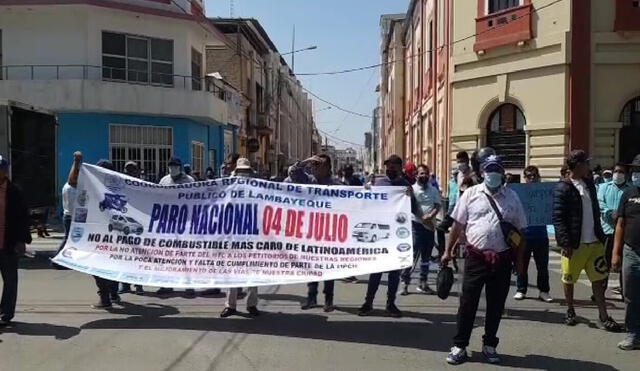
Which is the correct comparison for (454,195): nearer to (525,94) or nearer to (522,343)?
(522,343)

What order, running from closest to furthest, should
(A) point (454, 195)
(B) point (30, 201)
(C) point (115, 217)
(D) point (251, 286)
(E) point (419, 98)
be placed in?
(D) point (251, 286) < (C) point (115, 217) < (A) point (454, 195) < (B) point (30, 201) < (E) point (419, 98)

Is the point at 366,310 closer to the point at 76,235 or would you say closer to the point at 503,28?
the point at 76,235

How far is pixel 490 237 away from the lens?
644cm

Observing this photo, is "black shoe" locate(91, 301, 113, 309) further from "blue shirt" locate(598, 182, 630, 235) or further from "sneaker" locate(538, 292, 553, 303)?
"blue shirt" locate(598, 182, 630, 235)

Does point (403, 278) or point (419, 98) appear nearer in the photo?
point (403, 278)

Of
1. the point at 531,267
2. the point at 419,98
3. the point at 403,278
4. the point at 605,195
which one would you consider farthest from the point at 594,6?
the point at 419,98

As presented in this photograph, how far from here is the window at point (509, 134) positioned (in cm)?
2125

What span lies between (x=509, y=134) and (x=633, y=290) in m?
15.3

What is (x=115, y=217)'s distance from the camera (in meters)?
8.39

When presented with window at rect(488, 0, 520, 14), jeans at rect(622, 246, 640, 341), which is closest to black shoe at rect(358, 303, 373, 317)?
jeans at rect(622, 246, 640, 341)

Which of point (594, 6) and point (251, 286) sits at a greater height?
point (594, 6)

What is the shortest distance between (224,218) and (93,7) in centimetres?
1840

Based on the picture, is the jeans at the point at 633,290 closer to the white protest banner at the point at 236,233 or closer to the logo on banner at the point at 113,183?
the white protest banner at the point at 236,233

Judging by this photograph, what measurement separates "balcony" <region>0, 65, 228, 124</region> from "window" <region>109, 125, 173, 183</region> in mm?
947
